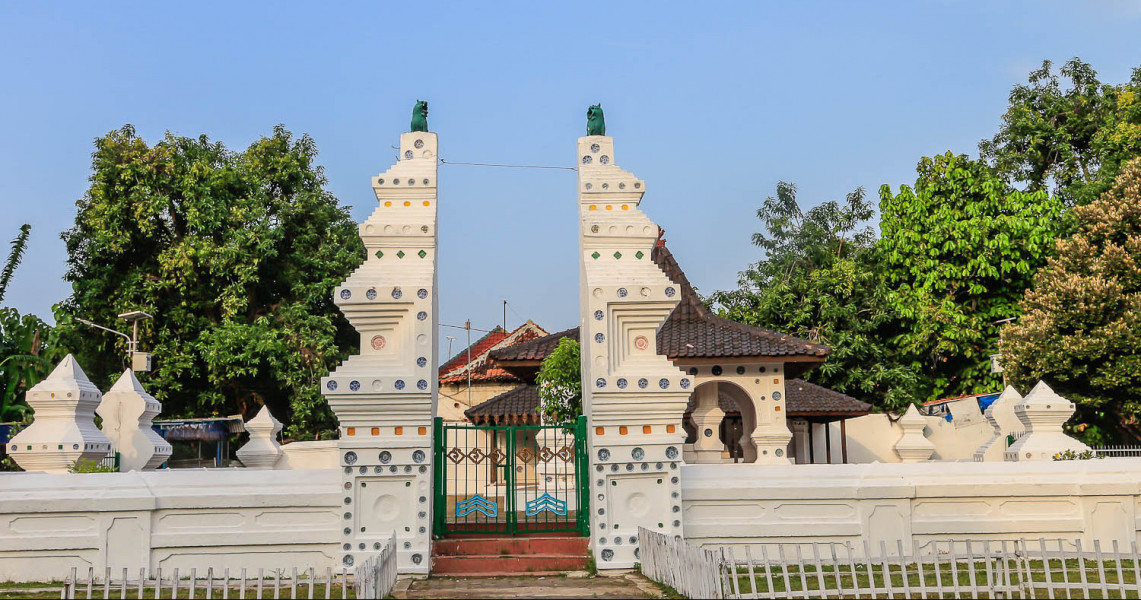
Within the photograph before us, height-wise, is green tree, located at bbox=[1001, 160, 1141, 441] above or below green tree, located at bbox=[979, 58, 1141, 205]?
below

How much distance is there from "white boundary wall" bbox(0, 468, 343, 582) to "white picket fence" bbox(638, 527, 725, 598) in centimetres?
330

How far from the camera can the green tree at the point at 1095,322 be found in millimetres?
25391

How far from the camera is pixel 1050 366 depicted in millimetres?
Answer: 25953

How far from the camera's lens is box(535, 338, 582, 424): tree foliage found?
1781 cm

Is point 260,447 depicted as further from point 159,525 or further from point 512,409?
point 159,525

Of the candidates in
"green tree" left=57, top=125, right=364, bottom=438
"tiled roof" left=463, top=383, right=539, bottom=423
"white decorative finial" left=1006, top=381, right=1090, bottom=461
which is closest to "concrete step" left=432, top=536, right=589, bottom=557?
"white decorative finial" left=1006, top=381, right=1090, bottom=461

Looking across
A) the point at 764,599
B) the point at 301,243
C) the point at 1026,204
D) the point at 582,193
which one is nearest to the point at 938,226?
the point at 1026,204

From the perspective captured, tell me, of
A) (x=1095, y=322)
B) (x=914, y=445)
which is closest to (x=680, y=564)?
(x=914, y=445)

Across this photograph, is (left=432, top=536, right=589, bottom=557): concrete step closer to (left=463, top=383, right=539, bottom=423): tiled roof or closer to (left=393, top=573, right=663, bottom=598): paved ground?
(left=393, top=573, right=663, bottom=598): paved ground

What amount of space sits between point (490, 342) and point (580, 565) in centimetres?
3204

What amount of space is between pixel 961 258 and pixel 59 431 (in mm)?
29164

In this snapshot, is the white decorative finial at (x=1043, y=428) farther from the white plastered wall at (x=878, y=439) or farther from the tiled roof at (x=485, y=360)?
the tiled roof at (x=485, y=360)

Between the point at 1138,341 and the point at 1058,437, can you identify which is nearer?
the point at 1058,437

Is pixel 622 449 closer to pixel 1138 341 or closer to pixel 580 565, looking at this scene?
pixel 580 565
